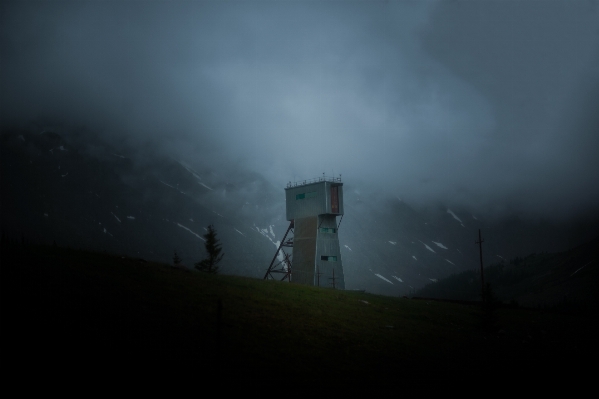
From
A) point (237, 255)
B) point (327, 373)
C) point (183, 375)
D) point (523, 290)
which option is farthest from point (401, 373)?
point (523, 290)

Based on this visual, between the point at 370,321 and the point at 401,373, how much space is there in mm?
11141

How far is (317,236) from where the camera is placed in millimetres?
63719

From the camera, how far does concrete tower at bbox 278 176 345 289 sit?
207ft

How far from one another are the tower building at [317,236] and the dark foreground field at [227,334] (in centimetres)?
2507

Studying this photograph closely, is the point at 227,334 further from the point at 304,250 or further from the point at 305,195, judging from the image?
→ the point at 305,195

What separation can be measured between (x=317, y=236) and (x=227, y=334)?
43153mm

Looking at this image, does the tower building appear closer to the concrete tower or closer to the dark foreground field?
the concrete tower

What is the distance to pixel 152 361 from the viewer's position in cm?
1591

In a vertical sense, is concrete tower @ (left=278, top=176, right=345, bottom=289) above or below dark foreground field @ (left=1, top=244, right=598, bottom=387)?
above

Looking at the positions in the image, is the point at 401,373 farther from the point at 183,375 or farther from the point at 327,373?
the point at 183,375

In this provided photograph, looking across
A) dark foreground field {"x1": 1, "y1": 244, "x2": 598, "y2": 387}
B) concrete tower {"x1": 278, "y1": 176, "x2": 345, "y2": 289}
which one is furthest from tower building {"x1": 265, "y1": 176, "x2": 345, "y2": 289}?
dark foreground field {"x1": 1, "y1": 244, "x2": 598, "y2": 387}

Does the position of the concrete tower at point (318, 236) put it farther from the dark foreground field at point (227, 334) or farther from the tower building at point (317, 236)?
the dark foreground field at point (227, 334)

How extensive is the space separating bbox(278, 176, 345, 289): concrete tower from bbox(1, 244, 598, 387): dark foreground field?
82.1 feet

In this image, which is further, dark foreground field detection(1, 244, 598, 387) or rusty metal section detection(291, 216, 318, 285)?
rusty metal section detection(291, 216, 318, 285)
